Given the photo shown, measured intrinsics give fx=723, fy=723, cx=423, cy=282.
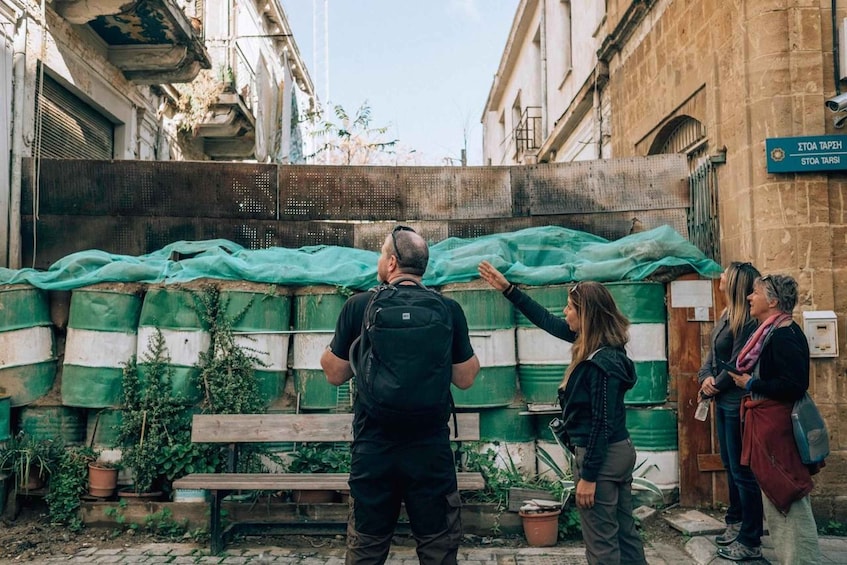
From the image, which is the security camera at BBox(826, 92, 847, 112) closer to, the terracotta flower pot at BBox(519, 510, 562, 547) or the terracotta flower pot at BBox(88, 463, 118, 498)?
the terracotta flower pot at BBox(519, 510, 562, 547)

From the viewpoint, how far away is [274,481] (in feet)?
17.1

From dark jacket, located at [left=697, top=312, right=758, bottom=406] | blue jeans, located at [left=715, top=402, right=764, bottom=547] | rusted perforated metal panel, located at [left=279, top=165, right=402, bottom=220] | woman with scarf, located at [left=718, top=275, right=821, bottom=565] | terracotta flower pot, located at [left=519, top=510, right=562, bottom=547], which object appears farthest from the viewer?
rusted perforated metal panel, located at [left=279, top=165, right=402, bottom=220]

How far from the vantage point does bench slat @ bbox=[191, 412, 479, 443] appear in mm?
5512

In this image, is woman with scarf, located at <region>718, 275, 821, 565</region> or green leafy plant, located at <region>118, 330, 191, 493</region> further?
green leafy plant, located at <region>118, 330, 191, 493</region>

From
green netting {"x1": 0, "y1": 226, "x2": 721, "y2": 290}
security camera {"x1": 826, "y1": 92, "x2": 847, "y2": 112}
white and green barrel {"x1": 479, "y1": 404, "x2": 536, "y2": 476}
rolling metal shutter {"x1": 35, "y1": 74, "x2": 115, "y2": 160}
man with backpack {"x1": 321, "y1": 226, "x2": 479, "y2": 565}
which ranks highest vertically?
rolling metal shutter {"x1": 35, "y1": 74, "x2": 115, "y2": 160}

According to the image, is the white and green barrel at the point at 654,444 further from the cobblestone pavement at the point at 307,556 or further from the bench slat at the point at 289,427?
the bench slat at the point at 289,427

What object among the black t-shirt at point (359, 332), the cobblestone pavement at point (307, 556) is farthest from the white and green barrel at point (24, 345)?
the black t-shirt at point (359, 332)

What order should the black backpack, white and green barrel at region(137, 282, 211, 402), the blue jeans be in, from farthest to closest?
white and green barrel at region(137, 282, 211, 402)
the blue jeans
the black backpack

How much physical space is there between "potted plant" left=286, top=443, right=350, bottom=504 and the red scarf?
2939mm

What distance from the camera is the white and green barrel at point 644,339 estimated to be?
19.3 ft

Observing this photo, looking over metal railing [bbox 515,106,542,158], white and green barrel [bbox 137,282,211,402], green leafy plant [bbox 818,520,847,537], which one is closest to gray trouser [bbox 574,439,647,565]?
green leafy plant [bbox 818,520,847,537]

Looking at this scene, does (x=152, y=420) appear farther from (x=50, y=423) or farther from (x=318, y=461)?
(x=318, y=461)

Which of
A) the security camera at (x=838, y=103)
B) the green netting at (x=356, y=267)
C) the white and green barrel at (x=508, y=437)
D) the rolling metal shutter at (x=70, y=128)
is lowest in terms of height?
the white and green barrel at (x=508, y=437)

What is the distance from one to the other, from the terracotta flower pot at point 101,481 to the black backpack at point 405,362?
11.2 ft
